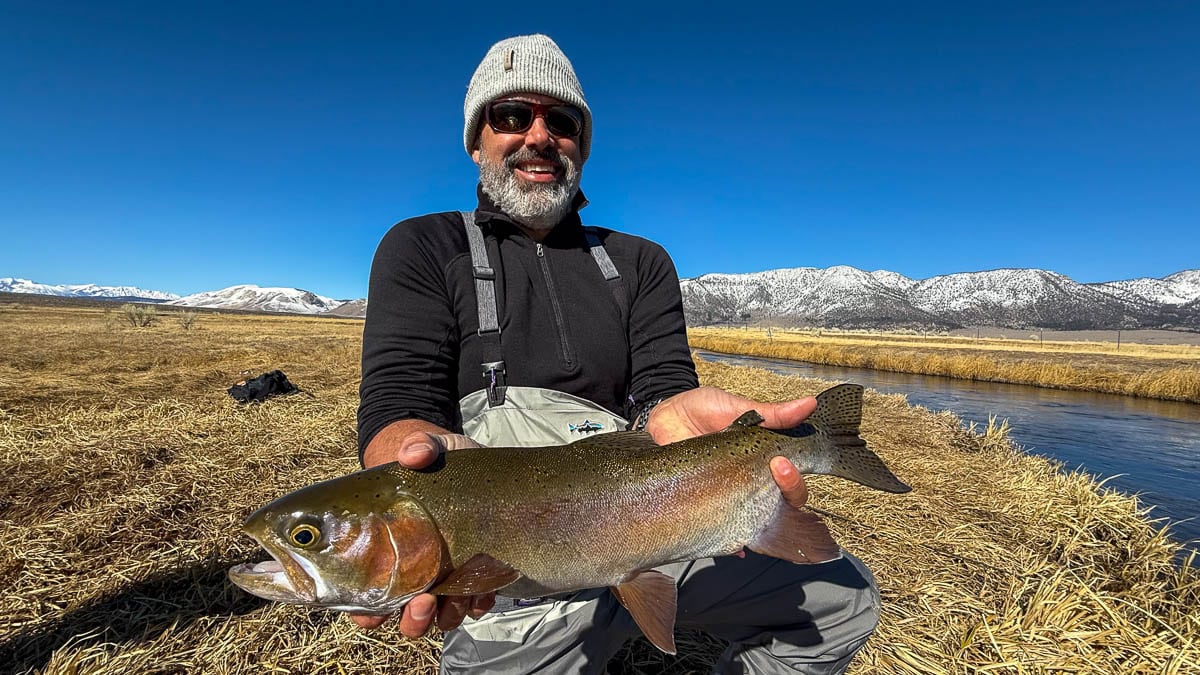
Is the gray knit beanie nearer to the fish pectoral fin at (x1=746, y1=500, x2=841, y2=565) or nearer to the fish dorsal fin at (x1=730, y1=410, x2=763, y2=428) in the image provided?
the fish dorsal fin at (x1=730, y1=410, x2=763, y2=428)

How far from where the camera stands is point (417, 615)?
80.0 inches

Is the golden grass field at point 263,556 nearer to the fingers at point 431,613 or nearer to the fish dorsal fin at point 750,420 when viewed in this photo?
the fingers at point 431,613

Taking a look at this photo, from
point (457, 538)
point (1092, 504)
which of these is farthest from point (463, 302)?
point (1092, 504)

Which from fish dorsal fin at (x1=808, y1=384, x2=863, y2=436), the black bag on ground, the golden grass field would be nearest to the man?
fish dorsal fin at (x1=808, y1=384, x2=863, y2=436)

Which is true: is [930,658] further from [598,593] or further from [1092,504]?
[1092,504]

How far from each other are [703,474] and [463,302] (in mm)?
1669

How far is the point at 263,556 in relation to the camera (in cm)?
432

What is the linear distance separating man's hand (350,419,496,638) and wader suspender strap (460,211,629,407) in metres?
0.47

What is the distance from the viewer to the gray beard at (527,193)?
349 cm

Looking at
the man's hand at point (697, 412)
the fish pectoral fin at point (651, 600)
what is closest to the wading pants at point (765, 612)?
the fish pectoral fin at point (651, 600)

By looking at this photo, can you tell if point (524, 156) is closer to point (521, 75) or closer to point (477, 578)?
point (521, 75)

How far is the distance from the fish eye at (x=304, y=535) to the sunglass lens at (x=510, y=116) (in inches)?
104

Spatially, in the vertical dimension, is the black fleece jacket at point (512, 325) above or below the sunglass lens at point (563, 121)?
below

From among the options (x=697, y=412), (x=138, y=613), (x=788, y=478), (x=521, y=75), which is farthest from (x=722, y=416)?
(x=138, y=613)
